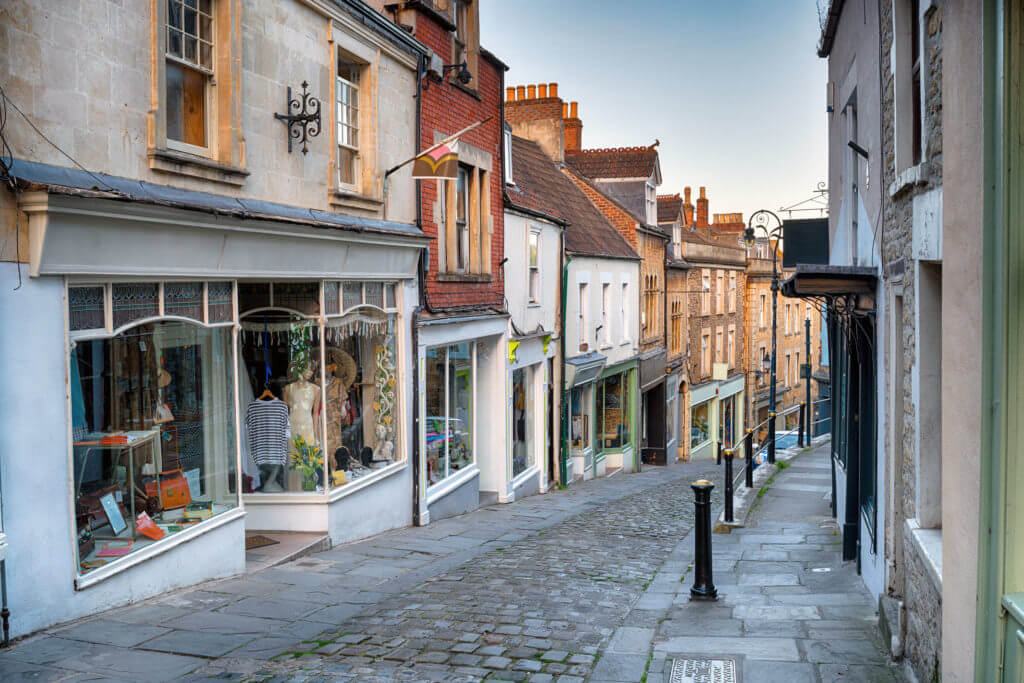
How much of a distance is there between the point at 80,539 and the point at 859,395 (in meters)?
7.62

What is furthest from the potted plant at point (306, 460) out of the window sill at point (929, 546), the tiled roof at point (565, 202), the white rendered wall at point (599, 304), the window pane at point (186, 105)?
the white rendered wall at point (599, 304)

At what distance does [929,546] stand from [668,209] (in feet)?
93.3

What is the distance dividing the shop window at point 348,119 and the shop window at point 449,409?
3.15 meters

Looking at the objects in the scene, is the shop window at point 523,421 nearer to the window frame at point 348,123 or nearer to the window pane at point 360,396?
the window pane at point 360,396

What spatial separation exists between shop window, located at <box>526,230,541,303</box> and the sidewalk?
25.3 ft

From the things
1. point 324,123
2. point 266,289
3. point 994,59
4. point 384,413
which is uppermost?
point 324,123

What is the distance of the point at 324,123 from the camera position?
10.5m

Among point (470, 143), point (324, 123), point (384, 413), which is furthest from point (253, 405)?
point (470, 143)

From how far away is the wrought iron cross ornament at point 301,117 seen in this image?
9.65 metres

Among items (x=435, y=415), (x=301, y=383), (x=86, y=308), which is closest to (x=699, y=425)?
(x=435, y=415)

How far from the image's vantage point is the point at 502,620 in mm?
7645

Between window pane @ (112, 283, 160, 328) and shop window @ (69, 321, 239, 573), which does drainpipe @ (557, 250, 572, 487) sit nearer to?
shop window @ (69, 321, 239, 573)

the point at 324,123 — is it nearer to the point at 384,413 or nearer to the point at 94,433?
the point at 384,413

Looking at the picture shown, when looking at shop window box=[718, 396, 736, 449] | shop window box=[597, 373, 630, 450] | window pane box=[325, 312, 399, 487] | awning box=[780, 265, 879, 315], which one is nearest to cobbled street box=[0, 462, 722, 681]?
window pane box=[325, 312, 399, 487]
